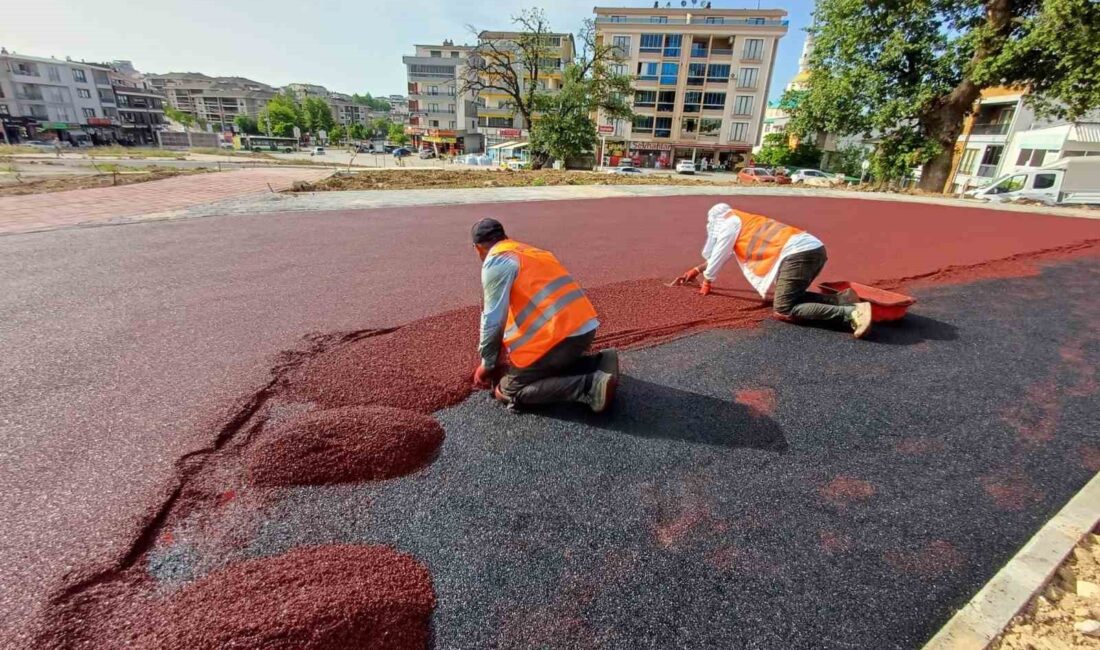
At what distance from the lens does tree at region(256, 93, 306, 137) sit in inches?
2564

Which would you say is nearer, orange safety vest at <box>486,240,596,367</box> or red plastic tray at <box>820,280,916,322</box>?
orange safety vest at <box>486,240,596,367</box>

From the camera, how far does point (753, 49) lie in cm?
4166

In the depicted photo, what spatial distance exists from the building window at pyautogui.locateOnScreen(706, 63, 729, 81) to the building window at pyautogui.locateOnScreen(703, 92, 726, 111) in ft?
3.97

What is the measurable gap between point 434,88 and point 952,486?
65334 millimetres

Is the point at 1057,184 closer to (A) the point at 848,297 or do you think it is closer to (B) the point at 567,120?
A: (B) the point at 567,120

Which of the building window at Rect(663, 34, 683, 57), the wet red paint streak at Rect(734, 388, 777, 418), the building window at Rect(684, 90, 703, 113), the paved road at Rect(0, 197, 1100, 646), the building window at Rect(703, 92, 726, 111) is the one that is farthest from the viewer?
the building window at Rect(684, 90, 703, 113)

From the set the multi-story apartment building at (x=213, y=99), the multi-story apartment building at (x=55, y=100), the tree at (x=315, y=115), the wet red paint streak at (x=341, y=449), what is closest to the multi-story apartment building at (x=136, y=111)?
the multi-story apartment building at (x=55, y=100)

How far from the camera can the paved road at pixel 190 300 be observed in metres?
2.06

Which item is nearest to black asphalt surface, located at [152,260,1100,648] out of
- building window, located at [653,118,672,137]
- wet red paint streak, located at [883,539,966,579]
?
wet red paint streak, located at [883,539,966,579]

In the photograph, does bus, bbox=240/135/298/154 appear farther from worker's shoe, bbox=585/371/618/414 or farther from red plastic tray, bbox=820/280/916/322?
worker's shoe, bbox=585/371/618/414

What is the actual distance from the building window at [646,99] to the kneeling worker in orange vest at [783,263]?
44348 millimetres

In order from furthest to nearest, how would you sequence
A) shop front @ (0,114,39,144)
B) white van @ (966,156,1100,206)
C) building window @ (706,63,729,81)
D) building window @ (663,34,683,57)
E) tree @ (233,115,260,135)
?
tree @ (233,115,260,135) → shop front @ (0,114,39,144) → building window @ (706,63,729,81) → building window @ (663,34,683,57) → white van @ (966,156,1100,206)

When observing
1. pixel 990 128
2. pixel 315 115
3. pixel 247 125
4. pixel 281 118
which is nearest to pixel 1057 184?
pixel 990 128

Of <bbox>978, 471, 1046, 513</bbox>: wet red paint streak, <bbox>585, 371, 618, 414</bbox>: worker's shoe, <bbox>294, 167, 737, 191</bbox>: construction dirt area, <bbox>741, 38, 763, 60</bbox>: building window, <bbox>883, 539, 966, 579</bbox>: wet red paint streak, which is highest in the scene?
<bbox>741, 38, 763, 60</bbox>: building window
